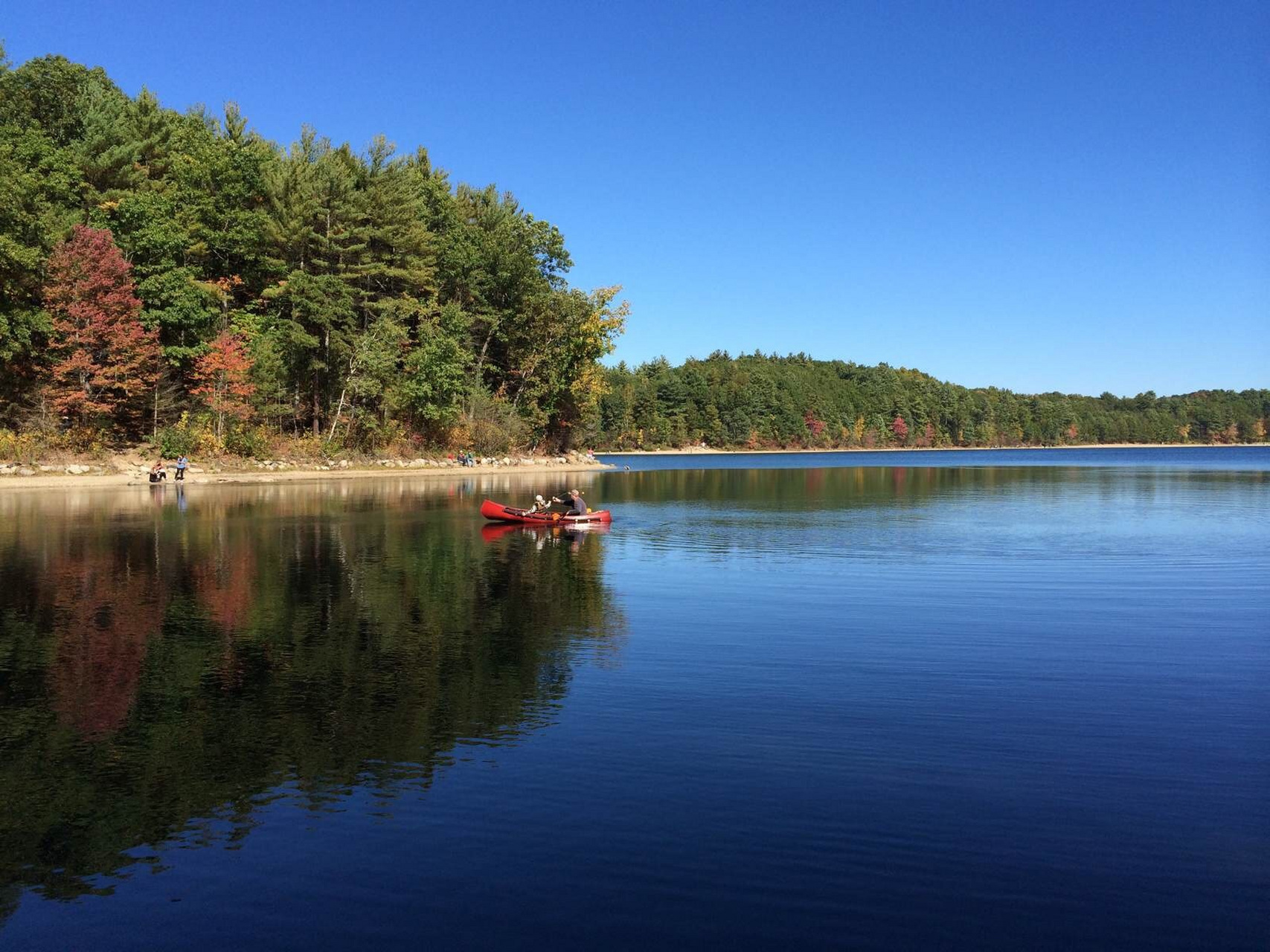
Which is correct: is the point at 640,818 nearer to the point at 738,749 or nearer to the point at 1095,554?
the point at 738,749

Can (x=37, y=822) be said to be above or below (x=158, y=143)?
below

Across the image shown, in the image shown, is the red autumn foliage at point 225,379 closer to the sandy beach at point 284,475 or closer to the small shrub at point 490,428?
the sandy beach at point 284,475

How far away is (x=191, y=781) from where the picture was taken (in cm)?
886

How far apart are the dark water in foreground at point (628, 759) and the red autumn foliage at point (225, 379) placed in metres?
35.9

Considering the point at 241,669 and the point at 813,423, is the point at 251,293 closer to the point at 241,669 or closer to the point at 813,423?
the point at 241,669

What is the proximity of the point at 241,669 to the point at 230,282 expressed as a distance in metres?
54.8

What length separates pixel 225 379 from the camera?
5625 cm

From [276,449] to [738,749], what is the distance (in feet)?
184

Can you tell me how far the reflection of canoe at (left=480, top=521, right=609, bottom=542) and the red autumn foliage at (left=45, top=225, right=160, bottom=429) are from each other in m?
28.6

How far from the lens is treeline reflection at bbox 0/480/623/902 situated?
8.49 metres

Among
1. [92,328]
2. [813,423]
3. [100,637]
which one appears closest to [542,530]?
[100,637]

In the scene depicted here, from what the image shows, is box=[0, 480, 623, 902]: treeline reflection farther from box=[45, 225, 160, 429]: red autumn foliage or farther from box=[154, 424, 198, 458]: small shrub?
box=[154, 424, 198, 458]: small shrub

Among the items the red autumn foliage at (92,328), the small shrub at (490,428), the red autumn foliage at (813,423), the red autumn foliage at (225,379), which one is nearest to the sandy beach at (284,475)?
the small shrub at (490,428)

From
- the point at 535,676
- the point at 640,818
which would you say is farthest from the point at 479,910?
the point at 535,676
